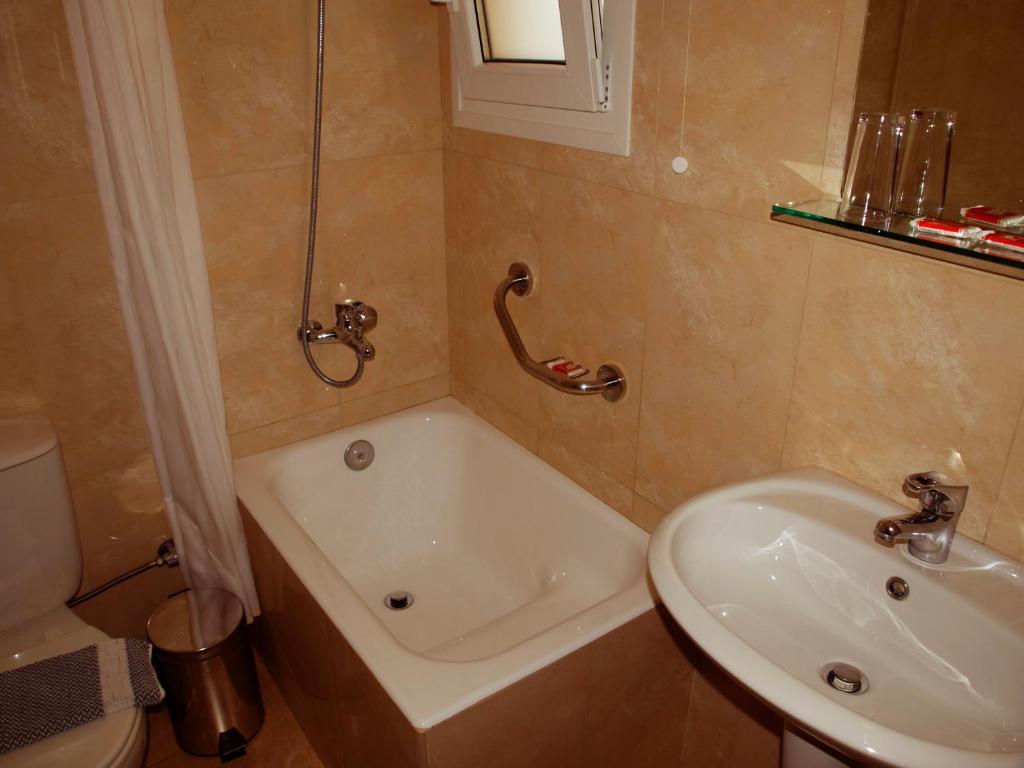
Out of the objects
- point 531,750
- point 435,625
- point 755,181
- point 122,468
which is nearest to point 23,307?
point 122,468

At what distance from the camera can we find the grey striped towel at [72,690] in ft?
5.07

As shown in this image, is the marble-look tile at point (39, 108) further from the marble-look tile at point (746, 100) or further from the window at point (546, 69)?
the marble-look tile at point (746, 100)

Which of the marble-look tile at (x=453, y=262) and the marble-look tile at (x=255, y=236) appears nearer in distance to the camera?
the marble-look tile at (x=255, y=236)

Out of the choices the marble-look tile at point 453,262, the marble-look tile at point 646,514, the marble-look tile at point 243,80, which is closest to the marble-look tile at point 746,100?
the marble-look tile at point 646,514

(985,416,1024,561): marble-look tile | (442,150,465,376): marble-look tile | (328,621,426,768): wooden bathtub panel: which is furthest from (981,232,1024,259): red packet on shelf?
(442,150,465,376): marble-look tile

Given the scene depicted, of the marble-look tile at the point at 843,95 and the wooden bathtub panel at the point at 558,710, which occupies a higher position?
the marble-look tile at the point at 843,95

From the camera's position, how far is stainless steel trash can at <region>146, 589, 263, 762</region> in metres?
1.93

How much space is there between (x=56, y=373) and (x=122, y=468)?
0.30 meters

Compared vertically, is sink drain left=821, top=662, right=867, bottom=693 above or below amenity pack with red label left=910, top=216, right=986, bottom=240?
below

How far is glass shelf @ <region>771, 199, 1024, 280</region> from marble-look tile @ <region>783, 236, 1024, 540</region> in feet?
0.22

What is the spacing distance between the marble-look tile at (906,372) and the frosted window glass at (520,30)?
2.49 feet

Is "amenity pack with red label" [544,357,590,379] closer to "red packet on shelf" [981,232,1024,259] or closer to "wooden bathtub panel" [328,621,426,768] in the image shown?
"wooden bathtub panel" [328,621,426,768]

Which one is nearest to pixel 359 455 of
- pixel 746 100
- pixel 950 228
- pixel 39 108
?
pixel 39 108

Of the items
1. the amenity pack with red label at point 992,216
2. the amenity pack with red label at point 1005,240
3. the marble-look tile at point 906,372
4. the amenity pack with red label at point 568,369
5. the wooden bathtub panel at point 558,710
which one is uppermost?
the amenity pack with red label at point 992,216
